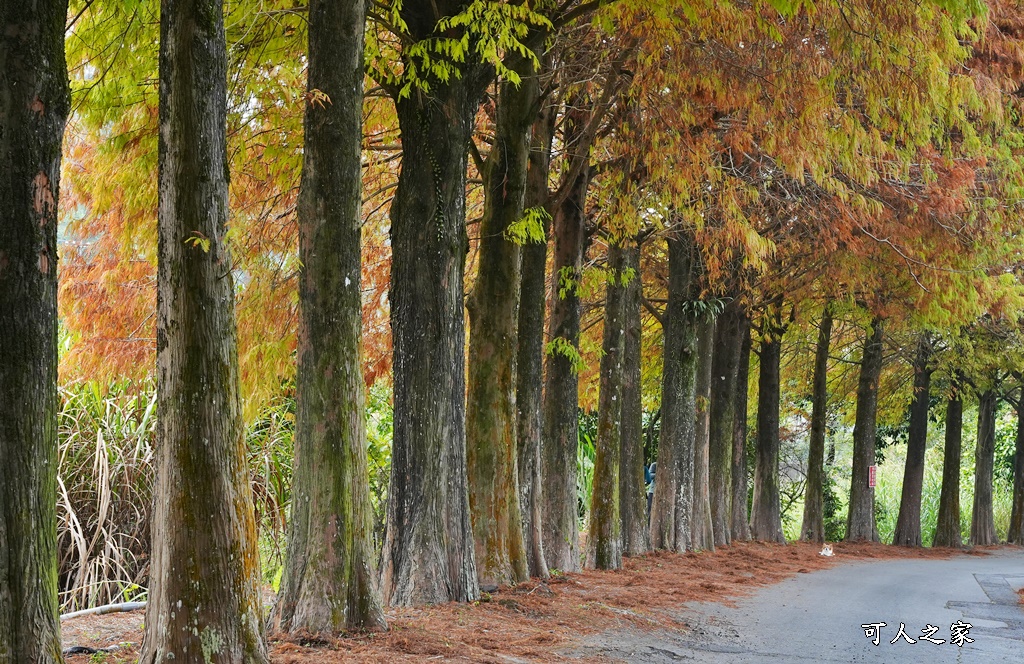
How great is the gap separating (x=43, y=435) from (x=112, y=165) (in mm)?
6405

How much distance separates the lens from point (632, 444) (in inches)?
756

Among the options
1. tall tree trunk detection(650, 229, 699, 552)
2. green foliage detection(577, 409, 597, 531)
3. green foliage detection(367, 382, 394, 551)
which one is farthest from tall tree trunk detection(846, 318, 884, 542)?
green foliage detection(367, 382, 394, 551)

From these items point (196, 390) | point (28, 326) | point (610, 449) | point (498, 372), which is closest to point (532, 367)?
point (498, 372)

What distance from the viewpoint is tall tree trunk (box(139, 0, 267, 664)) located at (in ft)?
19.9

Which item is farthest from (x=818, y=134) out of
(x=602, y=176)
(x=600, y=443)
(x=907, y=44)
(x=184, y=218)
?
(x=184, y=218)

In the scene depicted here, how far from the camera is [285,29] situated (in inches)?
432

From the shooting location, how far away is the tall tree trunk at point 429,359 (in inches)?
393

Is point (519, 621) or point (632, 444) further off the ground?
point (632, 444)

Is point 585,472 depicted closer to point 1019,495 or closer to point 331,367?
point 1019,495

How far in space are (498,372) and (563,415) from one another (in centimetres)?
329

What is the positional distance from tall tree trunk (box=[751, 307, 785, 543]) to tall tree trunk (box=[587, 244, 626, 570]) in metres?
12.1

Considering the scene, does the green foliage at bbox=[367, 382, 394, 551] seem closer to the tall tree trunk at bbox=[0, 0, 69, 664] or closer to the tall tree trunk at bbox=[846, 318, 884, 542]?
the tall tree trunk at bbox=[0, 0, 69, 664]

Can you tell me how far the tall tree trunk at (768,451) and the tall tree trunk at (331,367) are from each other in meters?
20.9

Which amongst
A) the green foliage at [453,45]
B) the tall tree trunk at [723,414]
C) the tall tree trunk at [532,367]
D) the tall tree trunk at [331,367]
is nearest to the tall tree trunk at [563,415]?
the tall tree trunk at [532,367]
